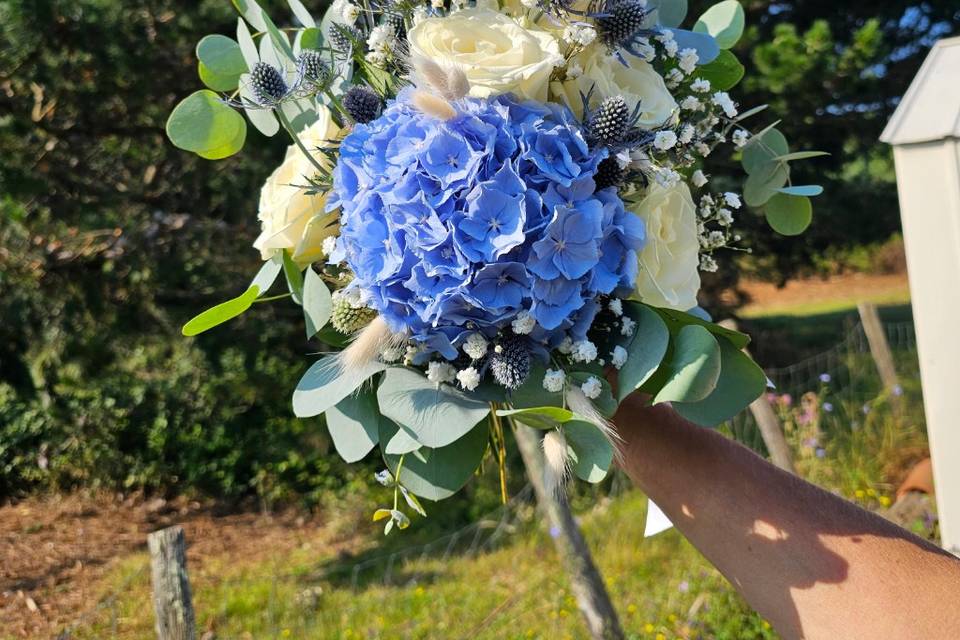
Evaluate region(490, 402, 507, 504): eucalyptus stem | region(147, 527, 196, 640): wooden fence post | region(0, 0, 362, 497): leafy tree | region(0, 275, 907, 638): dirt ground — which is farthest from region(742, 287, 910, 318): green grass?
region(490, 402, 507, 504): eucalyptus stem

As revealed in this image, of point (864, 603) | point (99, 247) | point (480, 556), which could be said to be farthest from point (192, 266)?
point (864, 603)

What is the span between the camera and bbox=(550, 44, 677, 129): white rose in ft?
4.02

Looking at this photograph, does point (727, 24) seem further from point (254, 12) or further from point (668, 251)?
point (254, 12)

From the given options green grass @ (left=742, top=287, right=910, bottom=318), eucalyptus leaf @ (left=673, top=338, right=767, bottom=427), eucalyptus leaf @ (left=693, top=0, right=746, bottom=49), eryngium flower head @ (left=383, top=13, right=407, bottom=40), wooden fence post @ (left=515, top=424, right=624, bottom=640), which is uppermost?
eryngium flower head @ (left=383, top=13, right=407, bottom=40)

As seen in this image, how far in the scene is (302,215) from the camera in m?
1.31

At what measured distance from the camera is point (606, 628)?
3.24 metres

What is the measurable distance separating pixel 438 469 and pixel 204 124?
74 cm

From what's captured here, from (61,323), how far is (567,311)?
16.2ft

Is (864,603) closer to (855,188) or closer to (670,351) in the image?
(670,351)

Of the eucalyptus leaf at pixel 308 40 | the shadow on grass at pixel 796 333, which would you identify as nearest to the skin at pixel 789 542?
the eucalyptus leaf at pixel 308 40

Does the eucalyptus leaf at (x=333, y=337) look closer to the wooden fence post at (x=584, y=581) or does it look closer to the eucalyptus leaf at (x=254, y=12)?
the eucalyptus leaf at (x=254, y=12)

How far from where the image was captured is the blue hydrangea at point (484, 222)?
1.10 meters

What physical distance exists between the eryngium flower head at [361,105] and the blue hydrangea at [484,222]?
0.11 m

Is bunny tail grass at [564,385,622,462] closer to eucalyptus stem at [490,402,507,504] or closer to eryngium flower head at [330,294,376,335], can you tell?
eucalyptus stem at [490,402,507,504]
